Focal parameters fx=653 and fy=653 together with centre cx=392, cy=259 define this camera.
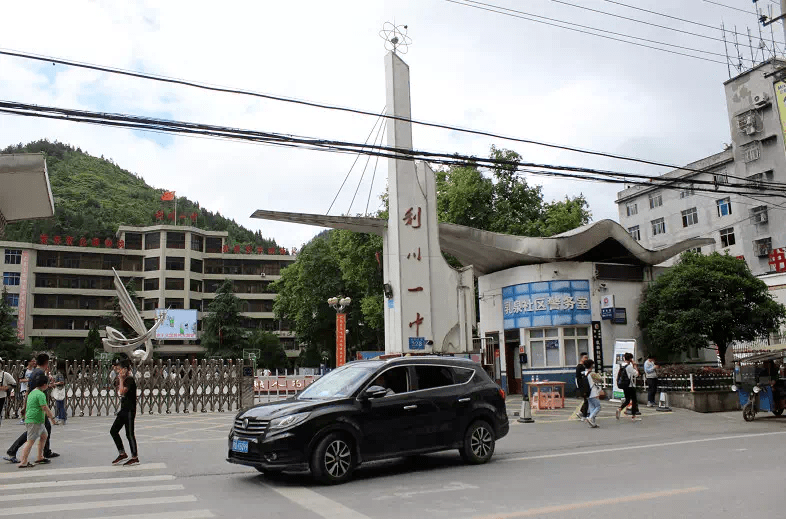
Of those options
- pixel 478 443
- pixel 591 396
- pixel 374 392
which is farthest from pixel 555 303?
pixel 374 392

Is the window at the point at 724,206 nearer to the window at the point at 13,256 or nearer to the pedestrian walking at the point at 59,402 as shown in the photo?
the pedestrian walking at the point at 59,402

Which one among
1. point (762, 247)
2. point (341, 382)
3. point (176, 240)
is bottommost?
point (341, 382)

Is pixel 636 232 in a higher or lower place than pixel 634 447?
higher

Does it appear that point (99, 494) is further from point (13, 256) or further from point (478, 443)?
point (13, 256)

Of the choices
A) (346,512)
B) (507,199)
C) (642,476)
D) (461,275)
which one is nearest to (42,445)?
(346,512)

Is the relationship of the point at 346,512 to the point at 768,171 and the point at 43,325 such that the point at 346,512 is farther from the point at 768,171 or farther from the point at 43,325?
the point at 43,325

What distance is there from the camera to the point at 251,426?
894 cm

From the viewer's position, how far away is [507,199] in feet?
135

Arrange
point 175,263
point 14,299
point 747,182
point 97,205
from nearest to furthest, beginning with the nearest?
1. point 747,182
2. point 14,299
3. point 175,263
4. point 97,205

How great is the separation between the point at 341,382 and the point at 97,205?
385 ft

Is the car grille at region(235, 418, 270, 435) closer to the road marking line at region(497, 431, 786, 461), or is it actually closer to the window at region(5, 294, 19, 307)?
the road marking line at region(497, 431, 786, 461)

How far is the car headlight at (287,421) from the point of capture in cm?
864

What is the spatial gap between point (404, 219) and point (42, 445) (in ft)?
44.3

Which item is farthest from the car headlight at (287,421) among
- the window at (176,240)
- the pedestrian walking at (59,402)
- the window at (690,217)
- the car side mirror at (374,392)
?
the window at (176,240)
